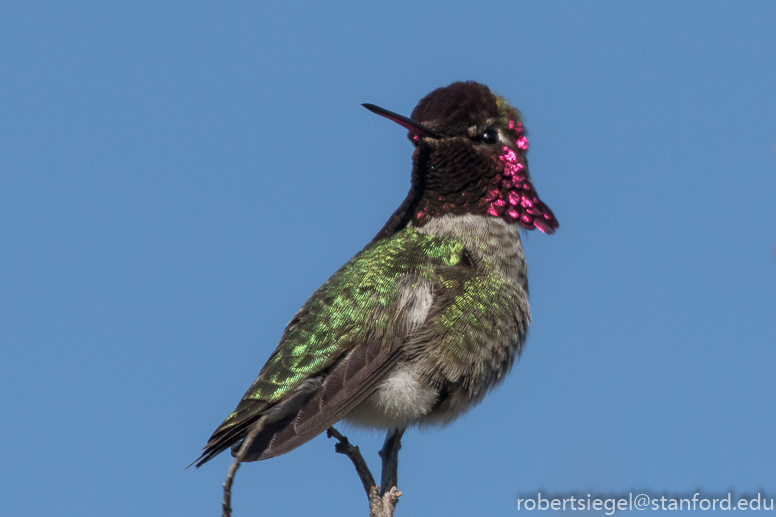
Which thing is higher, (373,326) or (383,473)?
(373,326)

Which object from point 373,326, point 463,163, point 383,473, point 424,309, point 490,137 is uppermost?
point 490,137

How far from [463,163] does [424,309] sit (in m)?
1.79

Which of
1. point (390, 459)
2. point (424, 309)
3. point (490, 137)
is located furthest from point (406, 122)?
point (390, 459)

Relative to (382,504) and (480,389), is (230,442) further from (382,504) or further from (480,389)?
(480,389)

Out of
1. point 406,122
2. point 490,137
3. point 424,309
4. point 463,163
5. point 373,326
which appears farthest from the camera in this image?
point 490,137

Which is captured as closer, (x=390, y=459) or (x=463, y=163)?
(x=390, y=459)

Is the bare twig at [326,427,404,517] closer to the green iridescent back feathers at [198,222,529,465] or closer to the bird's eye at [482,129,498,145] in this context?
the green iridescent back feathers at [198,222,529,465]

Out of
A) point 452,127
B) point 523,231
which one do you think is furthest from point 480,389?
point 452,127

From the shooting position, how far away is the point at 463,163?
24.6ft

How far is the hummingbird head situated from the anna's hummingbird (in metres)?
0.01

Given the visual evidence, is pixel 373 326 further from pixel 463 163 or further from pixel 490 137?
Result: pixel 490 137

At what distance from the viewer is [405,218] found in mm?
7586

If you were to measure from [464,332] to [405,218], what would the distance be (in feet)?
5.40

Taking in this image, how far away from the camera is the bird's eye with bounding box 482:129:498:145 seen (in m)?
7.63
